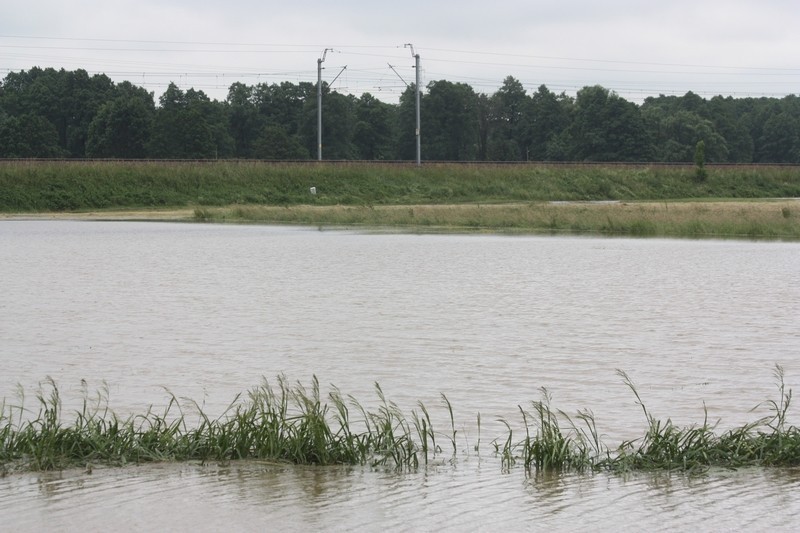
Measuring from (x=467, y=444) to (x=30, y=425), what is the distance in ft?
11.7

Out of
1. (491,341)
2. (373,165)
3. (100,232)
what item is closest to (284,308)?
(491,341)

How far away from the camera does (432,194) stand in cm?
7400

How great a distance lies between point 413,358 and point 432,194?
60271 millimetres

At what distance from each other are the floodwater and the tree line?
248 ft

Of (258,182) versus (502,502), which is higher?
(258,182)

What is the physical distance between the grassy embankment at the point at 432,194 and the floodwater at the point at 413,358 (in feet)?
53.4

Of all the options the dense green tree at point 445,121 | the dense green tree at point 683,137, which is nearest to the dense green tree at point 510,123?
the dense green tree at point 445,121

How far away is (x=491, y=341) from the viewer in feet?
51.4

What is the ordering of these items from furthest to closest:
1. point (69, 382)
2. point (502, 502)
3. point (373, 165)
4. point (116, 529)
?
point (373, 165) → point (69, 382) → point (502, 502) → point (116, 529)

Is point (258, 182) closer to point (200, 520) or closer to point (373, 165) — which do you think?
point (373, 165)

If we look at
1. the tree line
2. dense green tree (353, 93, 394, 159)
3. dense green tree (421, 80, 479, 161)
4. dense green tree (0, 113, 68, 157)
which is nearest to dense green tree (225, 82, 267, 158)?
the tree line

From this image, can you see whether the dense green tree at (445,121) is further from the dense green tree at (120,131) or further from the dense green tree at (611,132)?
the dense green tree at (120,131)

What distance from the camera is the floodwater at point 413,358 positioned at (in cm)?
723

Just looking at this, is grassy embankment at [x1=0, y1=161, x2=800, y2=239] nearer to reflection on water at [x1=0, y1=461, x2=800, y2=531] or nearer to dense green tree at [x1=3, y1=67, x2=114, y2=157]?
reflection on water at [x1=0, y1=461, x2=800, y2=531]
